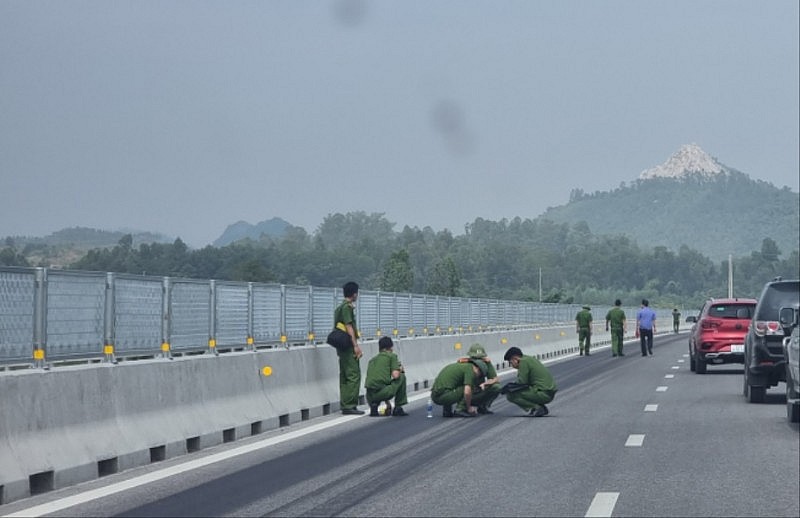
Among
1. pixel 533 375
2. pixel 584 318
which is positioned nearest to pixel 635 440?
pixel 533 375

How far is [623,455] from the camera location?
50.3ft

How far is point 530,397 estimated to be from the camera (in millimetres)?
21125

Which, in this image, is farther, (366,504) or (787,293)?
(787,293)

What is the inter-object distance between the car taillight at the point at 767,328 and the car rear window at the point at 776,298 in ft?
0.57

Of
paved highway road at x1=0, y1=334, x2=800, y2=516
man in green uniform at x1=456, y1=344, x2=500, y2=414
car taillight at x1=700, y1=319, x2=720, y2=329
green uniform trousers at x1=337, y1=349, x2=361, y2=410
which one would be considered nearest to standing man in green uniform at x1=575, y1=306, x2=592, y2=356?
car taillight at x1=700, y1=319, x2=720, y2=329

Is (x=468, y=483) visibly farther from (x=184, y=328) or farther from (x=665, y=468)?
(x=184, y=328)

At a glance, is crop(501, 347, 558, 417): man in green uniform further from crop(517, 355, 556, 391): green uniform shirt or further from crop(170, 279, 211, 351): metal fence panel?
crop(170, 279, 211, 351): metal fence panel

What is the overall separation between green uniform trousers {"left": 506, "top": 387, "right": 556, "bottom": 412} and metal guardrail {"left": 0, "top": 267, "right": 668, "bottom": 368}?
405 centimetres

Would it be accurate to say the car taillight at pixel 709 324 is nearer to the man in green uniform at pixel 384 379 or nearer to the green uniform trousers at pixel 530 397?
the green uniform trousers at pixel 530 397

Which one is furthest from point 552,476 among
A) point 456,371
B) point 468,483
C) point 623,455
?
point 456,371

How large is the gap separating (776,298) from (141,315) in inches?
443

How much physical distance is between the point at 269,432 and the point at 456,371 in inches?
128

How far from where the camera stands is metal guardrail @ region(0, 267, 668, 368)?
545 inches

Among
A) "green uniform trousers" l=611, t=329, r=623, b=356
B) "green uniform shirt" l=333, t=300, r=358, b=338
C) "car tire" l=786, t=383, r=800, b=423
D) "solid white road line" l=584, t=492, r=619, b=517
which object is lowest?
"solid white road line" l=584, t=492, r=619, b=517
